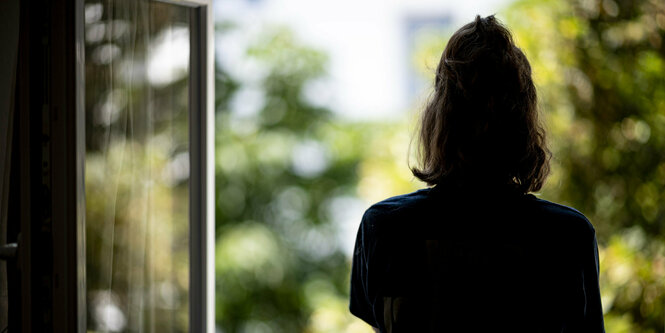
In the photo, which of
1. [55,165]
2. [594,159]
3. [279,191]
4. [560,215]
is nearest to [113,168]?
[55,165]

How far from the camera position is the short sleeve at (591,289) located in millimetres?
1139

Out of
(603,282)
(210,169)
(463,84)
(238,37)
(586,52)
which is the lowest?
(603,282)

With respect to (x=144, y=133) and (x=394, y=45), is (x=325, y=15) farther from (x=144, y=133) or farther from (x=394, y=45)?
(x=144, y=133)

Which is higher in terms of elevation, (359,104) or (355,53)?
(355,53)

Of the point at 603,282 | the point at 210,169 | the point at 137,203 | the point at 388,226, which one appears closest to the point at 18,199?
the point at 137,203

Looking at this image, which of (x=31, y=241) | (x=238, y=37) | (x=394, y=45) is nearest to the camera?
(x=31, y=241)

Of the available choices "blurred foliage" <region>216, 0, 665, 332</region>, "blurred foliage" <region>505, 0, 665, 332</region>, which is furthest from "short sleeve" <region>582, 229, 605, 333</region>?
"blurred foliage" <region>505, 0, 665, 332</region>

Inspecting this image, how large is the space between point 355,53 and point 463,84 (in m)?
5.61

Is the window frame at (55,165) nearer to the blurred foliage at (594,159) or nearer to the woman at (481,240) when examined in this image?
the woman at (481,240)

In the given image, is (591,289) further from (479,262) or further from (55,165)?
(55,165)

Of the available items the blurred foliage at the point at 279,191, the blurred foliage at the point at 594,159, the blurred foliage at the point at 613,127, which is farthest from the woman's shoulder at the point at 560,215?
the blurred foliage at the point at 279,191

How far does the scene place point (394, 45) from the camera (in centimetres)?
707

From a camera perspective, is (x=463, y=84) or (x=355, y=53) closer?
(x=463, y=84)

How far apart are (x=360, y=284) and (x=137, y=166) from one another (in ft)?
2.85
